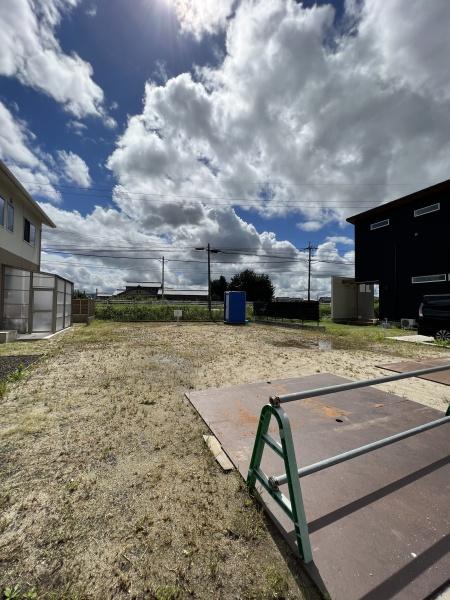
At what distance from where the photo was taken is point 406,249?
1717 centimetres

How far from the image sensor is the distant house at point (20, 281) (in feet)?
36.5

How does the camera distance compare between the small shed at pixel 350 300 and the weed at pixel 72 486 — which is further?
the small shed at pixel 350 300

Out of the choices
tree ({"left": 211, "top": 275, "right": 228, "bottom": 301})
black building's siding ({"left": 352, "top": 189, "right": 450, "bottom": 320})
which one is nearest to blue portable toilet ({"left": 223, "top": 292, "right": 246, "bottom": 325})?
black building's siding ({"left": 352, "top": 189, "right": 450, "bottom": 320})

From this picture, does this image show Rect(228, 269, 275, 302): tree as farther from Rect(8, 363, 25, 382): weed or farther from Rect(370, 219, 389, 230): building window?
Rect(8, 363, 25, 382): weed

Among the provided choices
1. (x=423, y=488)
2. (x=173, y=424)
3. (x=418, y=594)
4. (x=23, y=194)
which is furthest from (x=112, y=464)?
(x=23, y=194)

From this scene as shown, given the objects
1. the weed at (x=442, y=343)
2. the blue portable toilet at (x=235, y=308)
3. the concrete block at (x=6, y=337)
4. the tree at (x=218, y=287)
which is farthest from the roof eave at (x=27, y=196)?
the tree at (x=218, y=287)

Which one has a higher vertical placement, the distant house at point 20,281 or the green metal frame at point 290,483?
the distant house at point 20,281

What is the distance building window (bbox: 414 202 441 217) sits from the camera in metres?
15.6

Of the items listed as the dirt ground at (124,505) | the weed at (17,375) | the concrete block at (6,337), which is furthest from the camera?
the concrete block at (6,337)

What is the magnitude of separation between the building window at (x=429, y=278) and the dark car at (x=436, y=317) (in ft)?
18.0

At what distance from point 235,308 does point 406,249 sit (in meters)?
10.8

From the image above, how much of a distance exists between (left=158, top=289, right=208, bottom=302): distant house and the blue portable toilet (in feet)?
137

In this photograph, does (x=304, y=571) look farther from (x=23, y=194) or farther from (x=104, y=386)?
(x=23, y=194)

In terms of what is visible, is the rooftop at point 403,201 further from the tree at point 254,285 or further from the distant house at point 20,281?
the tree at point 254,285
